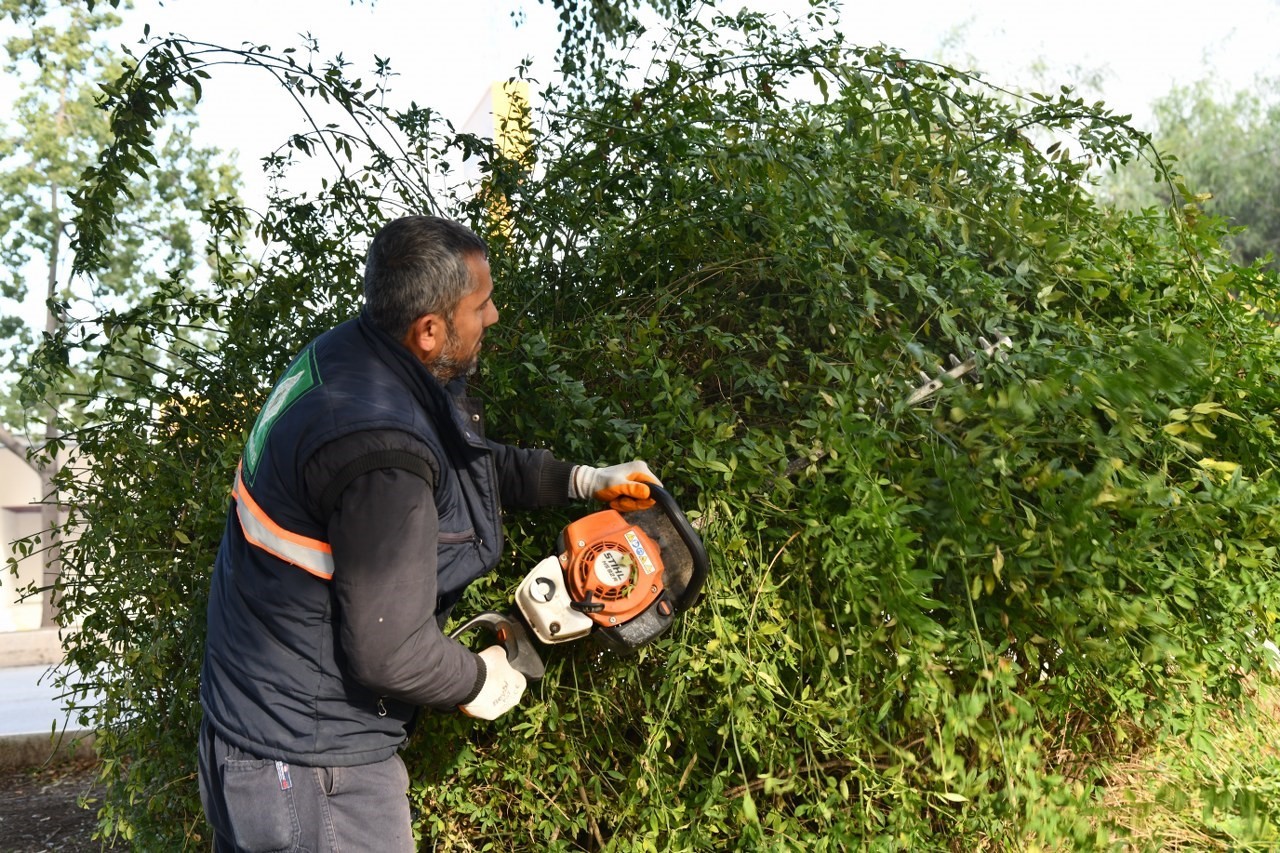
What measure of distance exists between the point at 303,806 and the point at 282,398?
86 centimetres

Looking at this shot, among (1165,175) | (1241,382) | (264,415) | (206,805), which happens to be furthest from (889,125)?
(206,805)

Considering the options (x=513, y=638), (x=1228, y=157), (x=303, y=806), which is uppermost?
(x=1228, y=157)

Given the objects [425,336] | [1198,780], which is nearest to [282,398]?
[425,336]

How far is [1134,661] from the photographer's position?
266 centimetres

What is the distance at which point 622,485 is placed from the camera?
2.49 meters

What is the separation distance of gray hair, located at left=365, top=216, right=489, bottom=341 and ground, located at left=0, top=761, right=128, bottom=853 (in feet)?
9.26

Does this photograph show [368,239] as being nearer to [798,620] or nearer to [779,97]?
[779,97]

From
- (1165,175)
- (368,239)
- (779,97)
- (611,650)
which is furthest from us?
(368,239)

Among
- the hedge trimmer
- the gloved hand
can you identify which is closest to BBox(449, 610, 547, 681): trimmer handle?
the hedge trimmer

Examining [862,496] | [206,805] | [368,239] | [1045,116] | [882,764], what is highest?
[368,239]

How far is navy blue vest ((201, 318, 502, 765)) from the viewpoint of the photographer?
2.21 m

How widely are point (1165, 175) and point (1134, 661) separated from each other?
1.41m

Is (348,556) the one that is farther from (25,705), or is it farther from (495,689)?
(25,705)

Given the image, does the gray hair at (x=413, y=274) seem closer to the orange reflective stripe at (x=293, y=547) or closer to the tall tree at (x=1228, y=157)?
the orange reflective stripe at (x=293, y=547)
